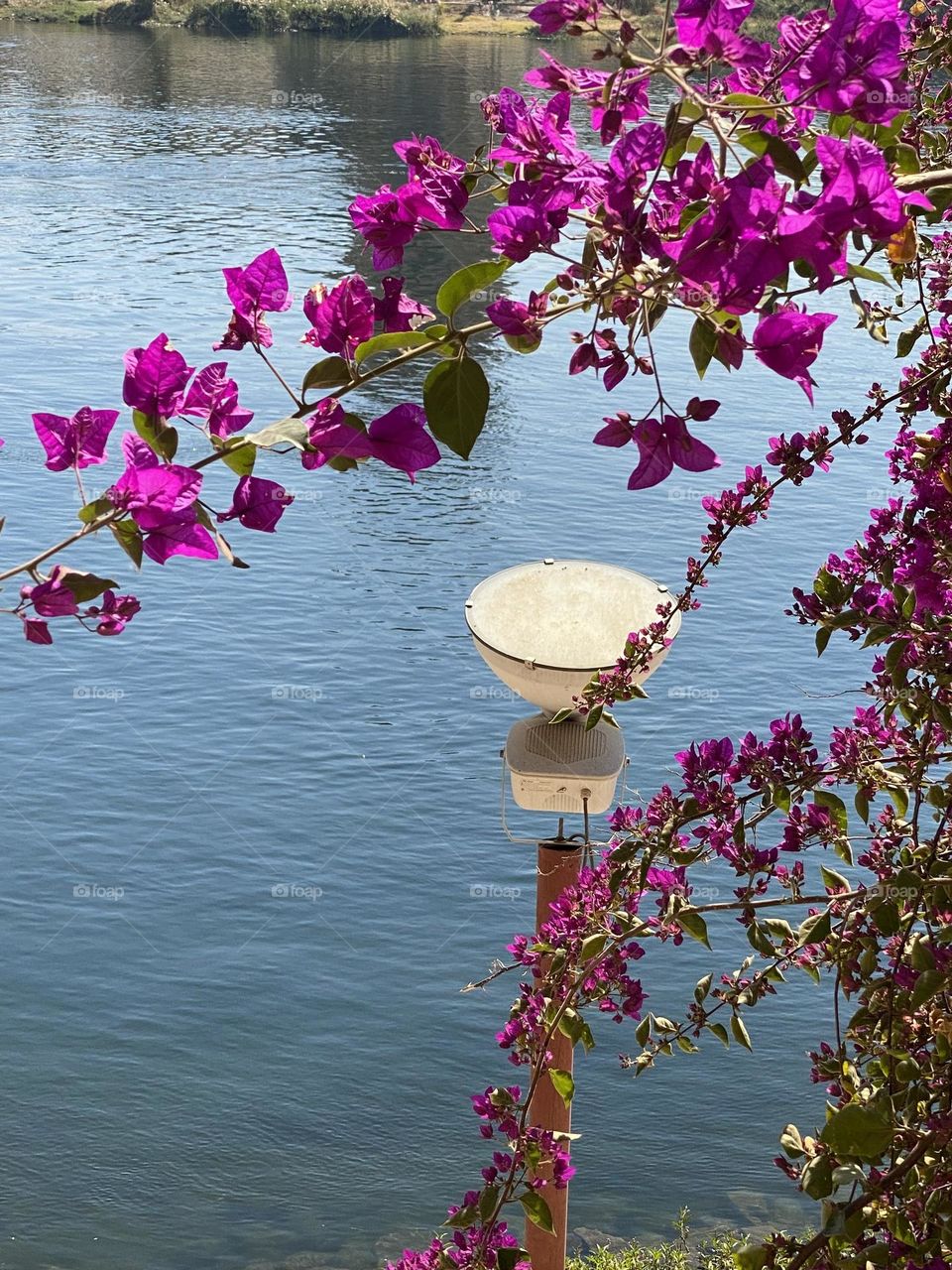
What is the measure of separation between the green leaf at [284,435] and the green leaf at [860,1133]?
45 centimetres

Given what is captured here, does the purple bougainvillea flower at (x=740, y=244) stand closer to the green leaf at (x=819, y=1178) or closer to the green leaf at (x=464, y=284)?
the green leaf at (x=464, y=284)

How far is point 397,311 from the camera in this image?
718 mm

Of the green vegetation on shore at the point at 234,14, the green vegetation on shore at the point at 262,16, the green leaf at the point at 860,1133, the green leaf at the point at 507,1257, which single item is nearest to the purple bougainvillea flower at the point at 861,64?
the green leaf at the point at 860,1133

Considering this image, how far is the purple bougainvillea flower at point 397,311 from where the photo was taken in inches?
27.9

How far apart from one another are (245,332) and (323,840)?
23.4ft

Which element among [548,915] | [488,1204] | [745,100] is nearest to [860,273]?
[745,100]

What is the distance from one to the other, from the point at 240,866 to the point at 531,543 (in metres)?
4.21

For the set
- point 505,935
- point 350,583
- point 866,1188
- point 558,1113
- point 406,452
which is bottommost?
point 505,935

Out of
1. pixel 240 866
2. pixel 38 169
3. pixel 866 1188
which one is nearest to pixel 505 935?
pixel 240 866

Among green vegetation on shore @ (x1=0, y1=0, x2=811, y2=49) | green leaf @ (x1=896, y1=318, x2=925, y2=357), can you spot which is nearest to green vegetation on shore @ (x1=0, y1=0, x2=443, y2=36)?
green vegetation on shore @ (x1=0, y1=0, x2=811, y2=49)

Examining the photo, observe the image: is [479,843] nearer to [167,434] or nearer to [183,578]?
[183,578]

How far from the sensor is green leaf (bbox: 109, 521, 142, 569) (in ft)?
1.85

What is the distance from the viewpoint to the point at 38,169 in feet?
71.6

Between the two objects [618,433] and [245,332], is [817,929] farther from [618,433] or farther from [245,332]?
[245,332]
